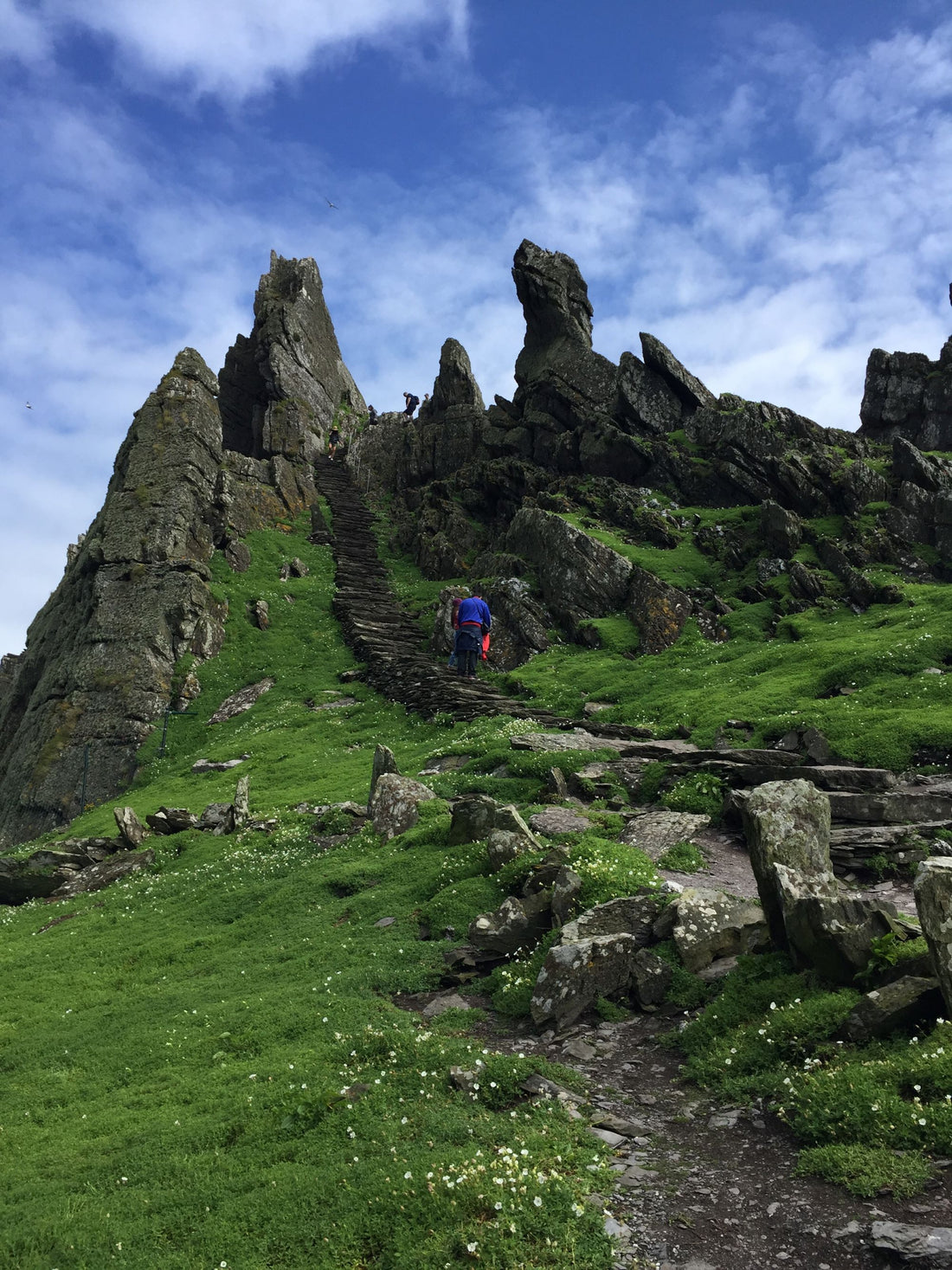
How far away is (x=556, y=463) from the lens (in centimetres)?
7112

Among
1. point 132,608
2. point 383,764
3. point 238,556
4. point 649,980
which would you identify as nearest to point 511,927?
point 649,980

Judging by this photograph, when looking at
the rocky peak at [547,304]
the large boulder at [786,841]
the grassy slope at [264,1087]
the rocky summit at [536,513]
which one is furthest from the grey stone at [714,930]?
the rocky peak at [547,304]

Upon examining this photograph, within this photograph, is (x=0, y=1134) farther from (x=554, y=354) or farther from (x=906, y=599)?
(x=554, y=354)

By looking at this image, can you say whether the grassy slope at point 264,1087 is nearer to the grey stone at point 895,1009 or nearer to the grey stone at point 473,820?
the grey stone at point 473,820

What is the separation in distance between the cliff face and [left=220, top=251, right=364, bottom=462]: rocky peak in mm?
9744

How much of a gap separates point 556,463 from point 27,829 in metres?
50.1

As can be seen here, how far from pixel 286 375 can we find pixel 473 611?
235 feet

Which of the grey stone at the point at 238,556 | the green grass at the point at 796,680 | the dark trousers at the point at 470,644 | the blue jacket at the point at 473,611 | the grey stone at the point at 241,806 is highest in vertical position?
the grey stone at the point at 238,556

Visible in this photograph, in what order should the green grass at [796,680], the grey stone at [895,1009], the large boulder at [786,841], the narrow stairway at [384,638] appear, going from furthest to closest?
the narrow stairway at [384,638], the green grass at [796,680], the large boulder at [786,841], the grey stone at [895,1009]

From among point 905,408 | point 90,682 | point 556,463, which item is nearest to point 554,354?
point 556,463

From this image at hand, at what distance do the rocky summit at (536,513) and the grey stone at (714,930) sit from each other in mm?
30538

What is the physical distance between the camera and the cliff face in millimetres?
43125

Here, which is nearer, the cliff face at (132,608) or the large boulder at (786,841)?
the large boulder at (786,841)

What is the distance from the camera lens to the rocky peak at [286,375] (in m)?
94.6
